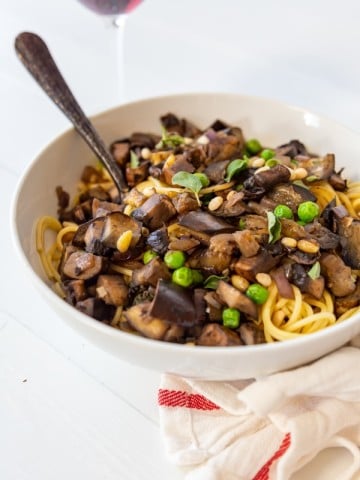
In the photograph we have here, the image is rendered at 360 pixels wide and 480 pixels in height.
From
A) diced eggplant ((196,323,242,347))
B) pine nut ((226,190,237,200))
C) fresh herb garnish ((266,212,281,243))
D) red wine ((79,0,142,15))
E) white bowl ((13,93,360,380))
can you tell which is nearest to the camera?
white bowl ((13,93,360,380))

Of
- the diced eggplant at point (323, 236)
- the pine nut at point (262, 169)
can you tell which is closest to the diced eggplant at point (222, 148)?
the pine nut at point (262, 169)

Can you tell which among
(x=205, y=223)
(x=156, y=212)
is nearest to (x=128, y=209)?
(x=156, y=212)

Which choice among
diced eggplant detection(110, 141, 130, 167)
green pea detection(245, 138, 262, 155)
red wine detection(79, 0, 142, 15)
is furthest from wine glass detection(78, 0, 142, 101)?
green pea detection(245, 138, 262, 155)

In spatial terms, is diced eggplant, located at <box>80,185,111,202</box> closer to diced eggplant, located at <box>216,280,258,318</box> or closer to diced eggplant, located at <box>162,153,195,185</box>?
diced eggplant, located at <box>162,153,195,185</box>

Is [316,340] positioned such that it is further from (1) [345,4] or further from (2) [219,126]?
(1) [345,4]

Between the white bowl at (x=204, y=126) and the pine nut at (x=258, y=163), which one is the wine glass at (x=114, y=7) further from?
the pine nut at (x=258, y=163)

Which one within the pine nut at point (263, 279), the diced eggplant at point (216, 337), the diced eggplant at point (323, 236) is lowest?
the diced eggplant at point (216, 337)
